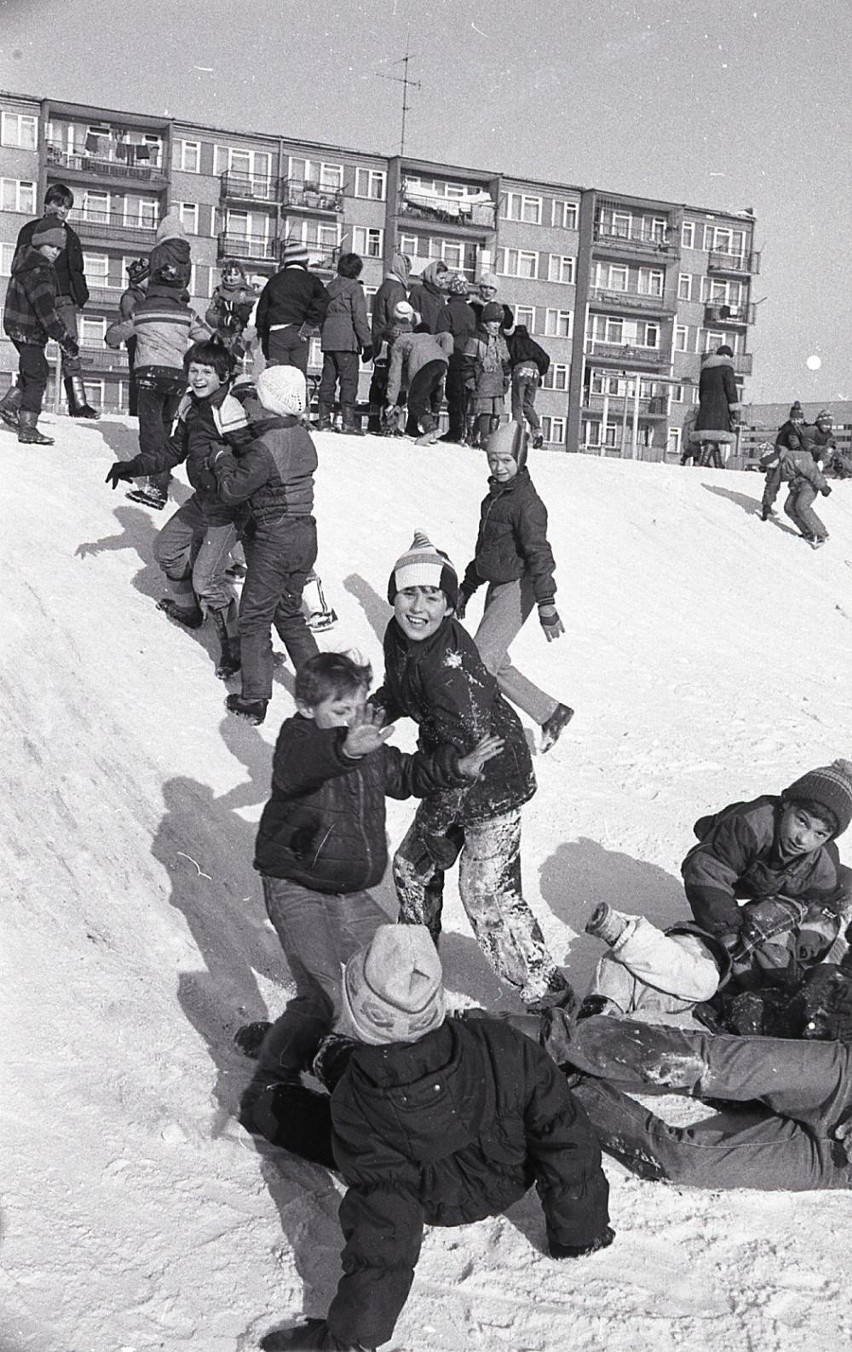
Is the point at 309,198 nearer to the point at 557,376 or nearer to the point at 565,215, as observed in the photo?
the point at 565,215

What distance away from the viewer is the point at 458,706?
12.9ft

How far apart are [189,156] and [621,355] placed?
58.5ft

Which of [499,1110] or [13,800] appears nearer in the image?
[499,1110]

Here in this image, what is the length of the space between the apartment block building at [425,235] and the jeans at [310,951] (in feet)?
112

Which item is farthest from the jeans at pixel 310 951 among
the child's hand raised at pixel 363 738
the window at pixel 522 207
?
the window at pixel 522 207

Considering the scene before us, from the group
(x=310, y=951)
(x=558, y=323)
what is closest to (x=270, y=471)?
(x=310, y=951)

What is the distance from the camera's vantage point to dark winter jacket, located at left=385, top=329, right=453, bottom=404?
13.2 metres

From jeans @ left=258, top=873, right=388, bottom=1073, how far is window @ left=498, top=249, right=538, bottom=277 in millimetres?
45902

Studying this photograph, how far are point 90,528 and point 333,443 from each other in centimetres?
375

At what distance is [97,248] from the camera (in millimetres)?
40812

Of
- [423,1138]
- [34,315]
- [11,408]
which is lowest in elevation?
[423,1138]

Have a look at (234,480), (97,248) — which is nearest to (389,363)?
(234,480)

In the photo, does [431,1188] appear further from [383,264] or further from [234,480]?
[383,264]

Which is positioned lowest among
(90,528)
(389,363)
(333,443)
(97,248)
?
(90,528)
